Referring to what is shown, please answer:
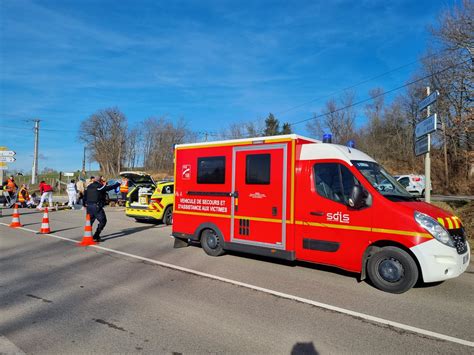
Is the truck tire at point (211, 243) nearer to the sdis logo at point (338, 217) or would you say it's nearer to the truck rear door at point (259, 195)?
the truck rear door at point (259, 195)

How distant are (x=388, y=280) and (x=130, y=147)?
63.9 meters

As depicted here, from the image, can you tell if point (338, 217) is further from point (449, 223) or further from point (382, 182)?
point (449, 223)

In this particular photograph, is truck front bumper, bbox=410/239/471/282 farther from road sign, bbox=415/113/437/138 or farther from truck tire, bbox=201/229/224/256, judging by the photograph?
road sign, bbox=415/113/437/138

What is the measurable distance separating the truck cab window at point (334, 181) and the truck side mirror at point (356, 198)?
0.62 feet

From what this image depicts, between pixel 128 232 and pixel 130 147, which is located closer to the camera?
pixel 128 232

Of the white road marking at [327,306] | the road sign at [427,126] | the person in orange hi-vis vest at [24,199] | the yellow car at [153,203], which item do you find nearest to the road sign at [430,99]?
the road sign at [427,126]

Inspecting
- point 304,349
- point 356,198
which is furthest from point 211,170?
point 304,349

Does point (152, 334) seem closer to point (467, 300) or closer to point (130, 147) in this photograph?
point (467, 300)

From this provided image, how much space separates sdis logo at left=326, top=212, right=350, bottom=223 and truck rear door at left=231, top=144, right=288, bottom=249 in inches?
35.7

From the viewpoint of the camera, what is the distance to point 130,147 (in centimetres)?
6494

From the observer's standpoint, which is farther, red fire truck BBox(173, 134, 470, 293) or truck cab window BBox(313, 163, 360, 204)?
truck cab window BBox(313, 163, 360, 204)

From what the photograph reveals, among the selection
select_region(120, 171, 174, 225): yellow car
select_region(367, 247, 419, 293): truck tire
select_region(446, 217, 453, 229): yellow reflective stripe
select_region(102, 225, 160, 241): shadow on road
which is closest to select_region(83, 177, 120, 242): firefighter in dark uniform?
select_region(102, 225, 160, 241): shadow on road

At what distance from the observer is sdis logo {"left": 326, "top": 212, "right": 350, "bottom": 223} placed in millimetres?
5941

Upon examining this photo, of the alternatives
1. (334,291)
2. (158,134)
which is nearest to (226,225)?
(334,291)
